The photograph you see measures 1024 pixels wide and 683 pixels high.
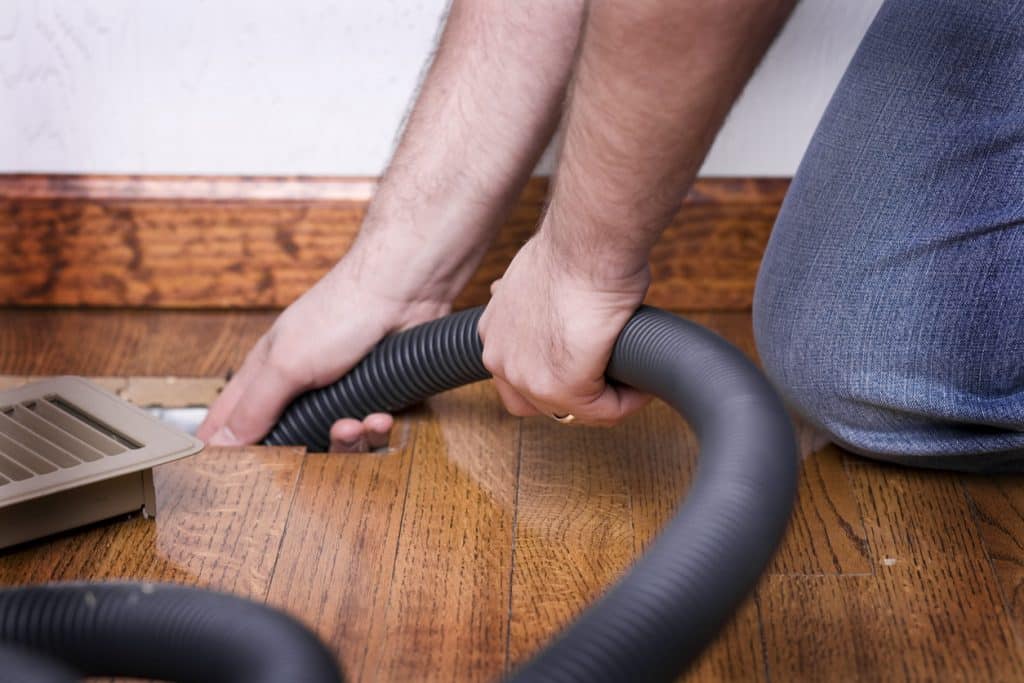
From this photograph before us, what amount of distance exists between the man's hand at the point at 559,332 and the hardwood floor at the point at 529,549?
99 mm

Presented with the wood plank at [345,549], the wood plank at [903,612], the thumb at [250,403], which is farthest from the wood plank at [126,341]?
the wood plank at [903,612]

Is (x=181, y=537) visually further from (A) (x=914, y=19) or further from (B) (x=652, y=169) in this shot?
(A) (x=914, y=19)

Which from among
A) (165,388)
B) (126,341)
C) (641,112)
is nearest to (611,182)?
(641,112)

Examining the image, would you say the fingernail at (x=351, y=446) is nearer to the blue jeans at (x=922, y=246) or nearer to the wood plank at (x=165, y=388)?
the wood plank at (x=165, y=388)

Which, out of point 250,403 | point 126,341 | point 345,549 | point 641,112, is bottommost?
point 126,341

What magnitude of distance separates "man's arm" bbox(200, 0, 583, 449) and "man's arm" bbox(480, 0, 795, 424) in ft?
0.60

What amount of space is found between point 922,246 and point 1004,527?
25 cm

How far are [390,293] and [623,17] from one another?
0.51 meters

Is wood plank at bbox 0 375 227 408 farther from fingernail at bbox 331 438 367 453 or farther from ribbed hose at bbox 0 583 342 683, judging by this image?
ribbed hose at bbox 0 583 342 683

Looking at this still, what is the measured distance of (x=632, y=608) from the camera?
1.94 ft

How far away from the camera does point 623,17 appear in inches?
27.9

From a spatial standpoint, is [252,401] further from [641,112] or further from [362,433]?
[641,112]

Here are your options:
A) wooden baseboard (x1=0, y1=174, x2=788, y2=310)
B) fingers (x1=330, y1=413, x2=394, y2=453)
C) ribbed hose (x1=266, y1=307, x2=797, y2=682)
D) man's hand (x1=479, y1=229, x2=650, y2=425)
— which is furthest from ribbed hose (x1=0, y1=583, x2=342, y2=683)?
wooden baseboard (x1=0, y1=174, x2=788, y2=310)

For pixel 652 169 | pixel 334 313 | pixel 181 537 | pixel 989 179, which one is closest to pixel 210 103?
pixel 334 313
